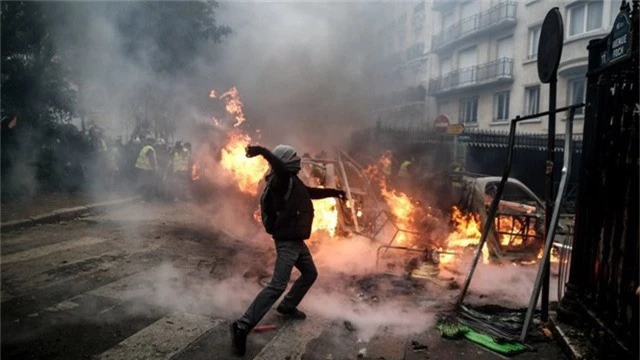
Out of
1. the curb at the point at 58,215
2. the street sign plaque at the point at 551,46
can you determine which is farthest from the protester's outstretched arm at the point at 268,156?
the curb at the point at 58,215

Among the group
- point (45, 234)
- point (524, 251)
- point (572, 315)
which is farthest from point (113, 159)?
point (572, 315)

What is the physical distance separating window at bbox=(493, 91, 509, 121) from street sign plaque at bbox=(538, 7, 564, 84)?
2021cm

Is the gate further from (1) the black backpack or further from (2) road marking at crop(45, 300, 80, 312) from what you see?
(2) road marking at crop(45, 300, 80, 312)

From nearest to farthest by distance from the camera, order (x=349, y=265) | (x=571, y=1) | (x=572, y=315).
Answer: (x=572, y=315)
(x=349, y=265)
(x=571, y=1)

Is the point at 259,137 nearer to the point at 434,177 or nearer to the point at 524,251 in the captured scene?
the point at 434,177

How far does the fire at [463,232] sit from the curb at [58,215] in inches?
284

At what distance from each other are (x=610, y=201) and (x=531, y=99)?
2028 centimetres

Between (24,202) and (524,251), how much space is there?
31.7ft

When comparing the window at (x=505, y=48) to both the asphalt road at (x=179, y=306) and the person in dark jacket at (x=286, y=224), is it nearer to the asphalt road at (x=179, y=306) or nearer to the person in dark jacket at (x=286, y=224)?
the asphalt road at (x=179, y=306)

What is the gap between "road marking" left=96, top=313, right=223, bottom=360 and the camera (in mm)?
3383

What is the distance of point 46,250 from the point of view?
6.21 meters

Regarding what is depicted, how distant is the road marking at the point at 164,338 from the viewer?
11.1 feet

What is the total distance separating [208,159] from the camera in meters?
12.2

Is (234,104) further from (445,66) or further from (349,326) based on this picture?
(445,66)
